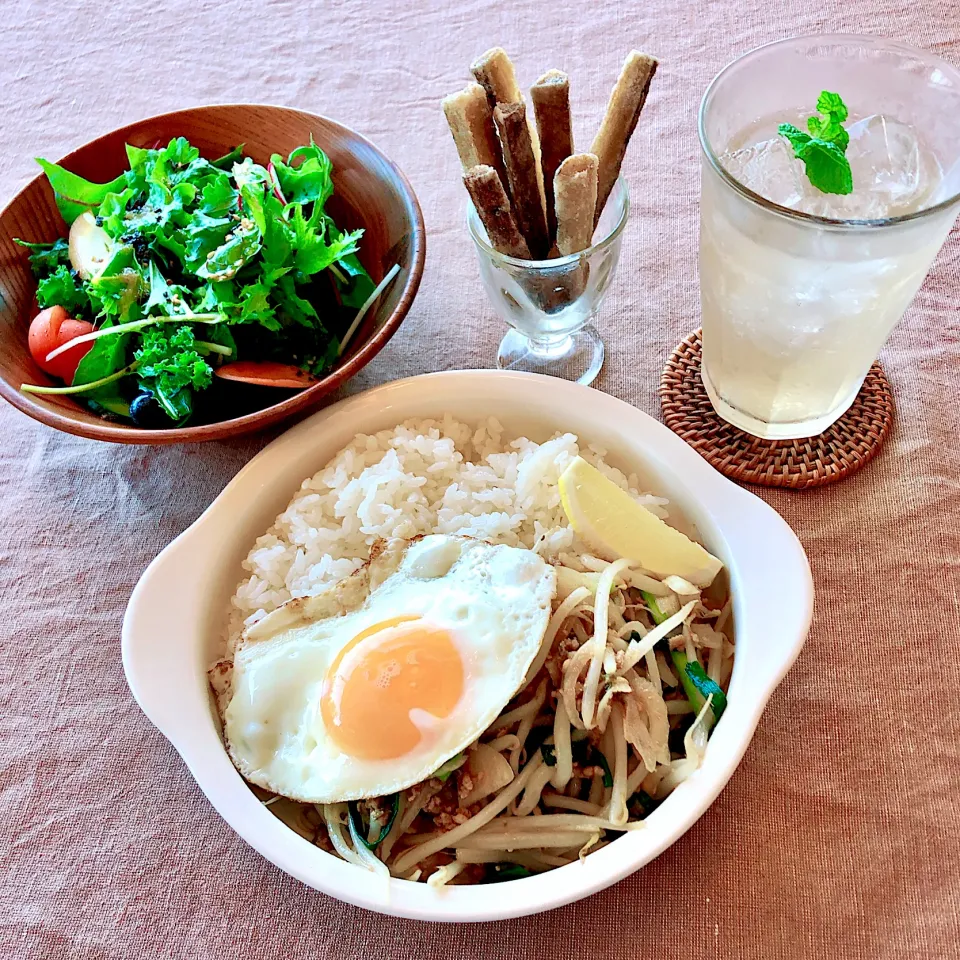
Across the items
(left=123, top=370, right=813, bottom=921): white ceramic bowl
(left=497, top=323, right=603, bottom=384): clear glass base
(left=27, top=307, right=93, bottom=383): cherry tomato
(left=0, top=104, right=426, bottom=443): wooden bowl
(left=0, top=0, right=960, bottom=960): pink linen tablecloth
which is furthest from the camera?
(left=497, top=323, right=603, bottom=384): clear glass base

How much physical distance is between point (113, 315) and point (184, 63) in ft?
3.25

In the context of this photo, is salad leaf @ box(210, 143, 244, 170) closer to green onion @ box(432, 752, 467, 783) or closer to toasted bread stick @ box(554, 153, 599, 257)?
toasted bread stick @ box(554, 153, 599, 257)

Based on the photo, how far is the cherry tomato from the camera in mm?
1358

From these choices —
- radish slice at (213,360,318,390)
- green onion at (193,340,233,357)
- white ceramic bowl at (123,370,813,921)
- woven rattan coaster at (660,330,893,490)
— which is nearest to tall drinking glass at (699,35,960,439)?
woven rattan coaster at (660,330,893,490)

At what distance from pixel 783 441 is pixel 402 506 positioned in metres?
Result: 0.61

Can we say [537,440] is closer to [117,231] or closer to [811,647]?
[811,647]

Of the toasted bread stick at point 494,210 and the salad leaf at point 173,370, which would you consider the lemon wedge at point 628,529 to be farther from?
the salad leaf at point 173,370

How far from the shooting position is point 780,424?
1.34 meters

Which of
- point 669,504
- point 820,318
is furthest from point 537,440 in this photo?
point 820,318

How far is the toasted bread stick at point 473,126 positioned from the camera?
1.15 m

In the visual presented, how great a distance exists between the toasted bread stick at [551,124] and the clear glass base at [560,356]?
26 cm

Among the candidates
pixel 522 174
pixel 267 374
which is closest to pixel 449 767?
pixel 267 374

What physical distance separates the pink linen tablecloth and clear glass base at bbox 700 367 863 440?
96mm

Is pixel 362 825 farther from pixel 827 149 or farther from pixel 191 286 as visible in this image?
pixel 827 149
